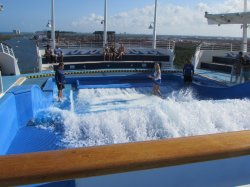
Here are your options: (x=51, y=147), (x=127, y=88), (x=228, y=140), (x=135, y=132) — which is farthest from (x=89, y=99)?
(x=228, y=140)

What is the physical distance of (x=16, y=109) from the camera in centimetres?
766

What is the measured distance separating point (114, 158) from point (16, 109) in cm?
710

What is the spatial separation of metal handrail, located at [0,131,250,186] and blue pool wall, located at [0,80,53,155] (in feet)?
17.5

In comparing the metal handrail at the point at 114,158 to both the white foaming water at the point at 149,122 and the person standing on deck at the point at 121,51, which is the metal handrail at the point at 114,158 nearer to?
the white foaming water at the point at 149,122

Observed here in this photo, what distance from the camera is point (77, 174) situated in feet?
3.50

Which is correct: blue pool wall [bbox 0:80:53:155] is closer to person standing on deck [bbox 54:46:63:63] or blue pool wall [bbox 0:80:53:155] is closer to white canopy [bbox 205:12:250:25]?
person standing on deck [bbox 54:46:63:63]

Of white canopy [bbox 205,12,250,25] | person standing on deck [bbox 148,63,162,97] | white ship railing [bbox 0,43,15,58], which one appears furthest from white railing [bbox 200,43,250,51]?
white ship railing [bbox 0,43,15,58]

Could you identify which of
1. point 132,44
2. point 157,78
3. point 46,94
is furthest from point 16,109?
point 132,44

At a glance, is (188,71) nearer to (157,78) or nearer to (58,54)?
(157,78)

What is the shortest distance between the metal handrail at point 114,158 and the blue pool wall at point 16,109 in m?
5.35

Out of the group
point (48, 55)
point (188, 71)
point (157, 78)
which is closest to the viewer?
point (157, 78)

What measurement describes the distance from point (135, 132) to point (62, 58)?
11139 millimetres

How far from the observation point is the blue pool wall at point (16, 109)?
21.1 feet

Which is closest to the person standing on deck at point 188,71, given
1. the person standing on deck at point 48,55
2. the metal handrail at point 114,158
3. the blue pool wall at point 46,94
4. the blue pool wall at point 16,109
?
the blue pool wall at point 46,94
